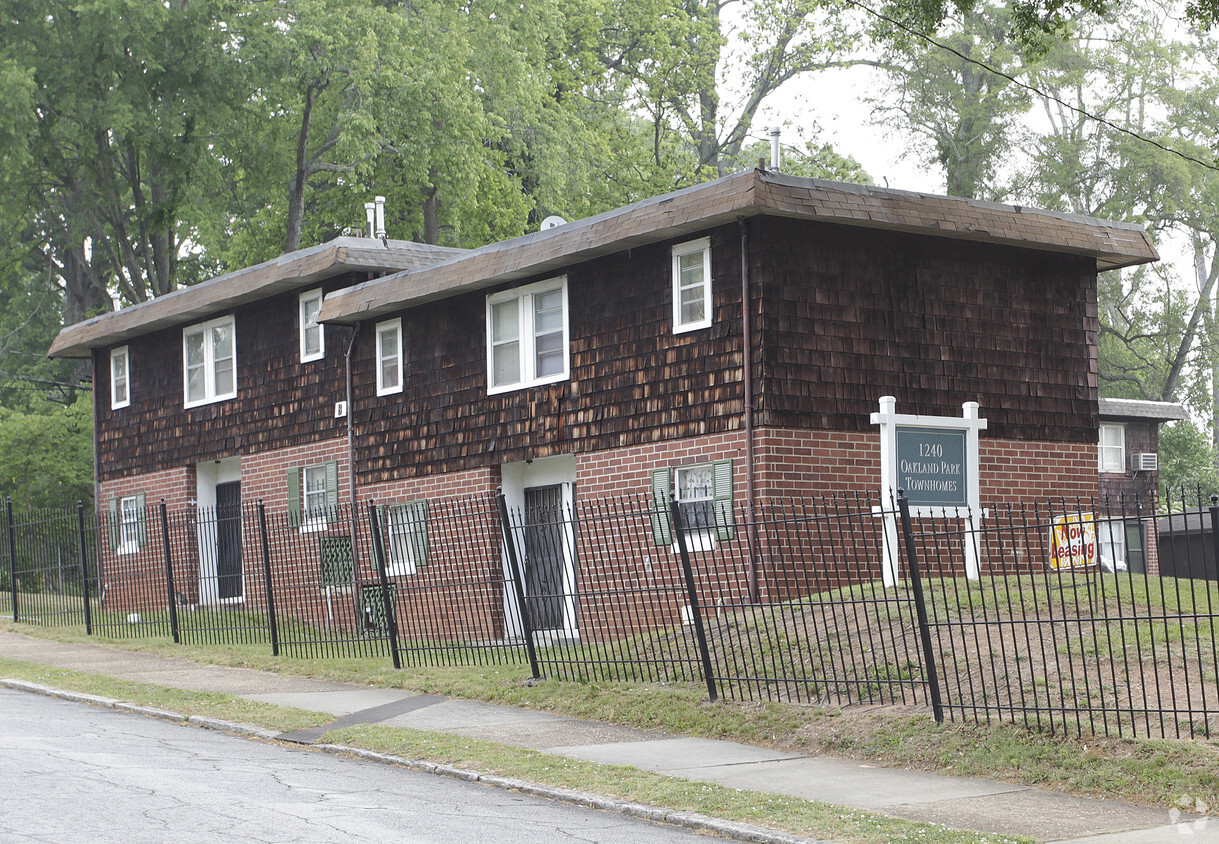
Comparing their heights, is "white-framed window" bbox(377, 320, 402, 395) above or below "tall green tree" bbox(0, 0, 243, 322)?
below

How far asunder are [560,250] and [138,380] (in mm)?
13541

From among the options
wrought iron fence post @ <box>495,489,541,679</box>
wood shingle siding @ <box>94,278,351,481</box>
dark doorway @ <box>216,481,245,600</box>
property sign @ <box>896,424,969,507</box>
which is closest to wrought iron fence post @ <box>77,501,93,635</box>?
dark doorway @ <box>216,481,245,600</box>

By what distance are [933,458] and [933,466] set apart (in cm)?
10

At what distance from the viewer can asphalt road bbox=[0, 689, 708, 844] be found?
27.4ft

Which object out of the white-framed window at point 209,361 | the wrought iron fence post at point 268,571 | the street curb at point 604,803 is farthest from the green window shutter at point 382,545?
the white-framed window at point 209,361

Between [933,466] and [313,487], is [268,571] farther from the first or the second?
[933,466]

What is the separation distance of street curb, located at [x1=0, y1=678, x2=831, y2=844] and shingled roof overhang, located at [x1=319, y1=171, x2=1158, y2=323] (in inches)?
320

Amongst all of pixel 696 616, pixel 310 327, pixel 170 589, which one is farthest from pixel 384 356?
pixel 696 616

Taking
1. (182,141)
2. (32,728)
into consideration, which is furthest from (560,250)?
(182,141)

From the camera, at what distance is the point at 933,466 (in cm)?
1780

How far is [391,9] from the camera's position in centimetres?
3831

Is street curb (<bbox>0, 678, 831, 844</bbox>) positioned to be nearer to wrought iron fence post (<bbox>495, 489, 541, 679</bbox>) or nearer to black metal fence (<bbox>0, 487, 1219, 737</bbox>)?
Result: black metal fence (<bbox>0, 487, 1219, 737</bbox>)

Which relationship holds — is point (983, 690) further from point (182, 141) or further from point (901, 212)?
point (182, 141)

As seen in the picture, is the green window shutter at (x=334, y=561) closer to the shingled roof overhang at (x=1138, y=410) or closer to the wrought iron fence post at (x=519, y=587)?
the wrought iron fence post at (x=519, y=587)
